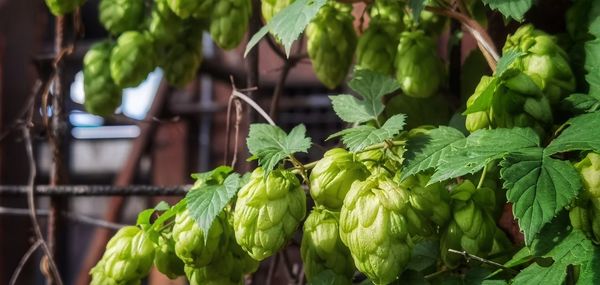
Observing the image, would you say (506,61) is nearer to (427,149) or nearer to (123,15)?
(427,149)

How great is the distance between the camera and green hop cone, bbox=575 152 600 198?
0.79 m

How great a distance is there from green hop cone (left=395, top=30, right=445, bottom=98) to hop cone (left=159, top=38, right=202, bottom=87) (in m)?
0.33

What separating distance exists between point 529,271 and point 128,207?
114 inches

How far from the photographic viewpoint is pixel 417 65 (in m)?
1.10

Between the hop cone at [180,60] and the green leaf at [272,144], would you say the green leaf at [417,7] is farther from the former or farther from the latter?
the hop cone at [180,60]

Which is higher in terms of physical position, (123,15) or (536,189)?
(123,15)

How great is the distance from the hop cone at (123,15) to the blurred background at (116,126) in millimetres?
78

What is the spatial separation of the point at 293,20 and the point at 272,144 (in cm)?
13

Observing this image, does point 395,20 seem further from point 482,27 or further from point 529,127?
point 529,127

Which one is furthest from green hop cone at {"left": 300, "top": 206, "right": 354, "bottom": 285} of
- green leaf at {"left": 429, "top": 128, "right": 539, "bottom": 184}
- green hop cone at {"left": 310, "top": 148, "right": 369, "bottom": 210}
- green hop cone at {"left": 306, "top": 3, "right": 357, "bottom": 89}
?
green hop cone at {"left": 306, "top": 3, "right": 357, "bottom": 89}

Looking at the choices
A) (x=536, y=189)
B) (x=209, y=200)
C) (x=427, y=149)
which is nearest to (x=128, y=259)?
(x=209, y=200)

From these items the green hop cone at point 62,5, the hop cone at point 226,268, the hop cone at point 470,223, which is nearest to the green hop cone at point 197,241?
the hop cone at point 226,268

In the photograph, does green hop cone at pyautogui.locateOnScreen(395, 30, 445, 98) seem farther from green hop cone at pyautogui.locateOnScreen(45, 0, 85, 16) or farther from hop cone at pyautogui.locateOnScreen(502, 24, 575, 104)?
green hop cone at pyautogui.locateOnScreen(45, 0, 85, 16)

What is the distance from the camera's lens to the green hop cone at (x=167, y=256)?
1.01 metres
